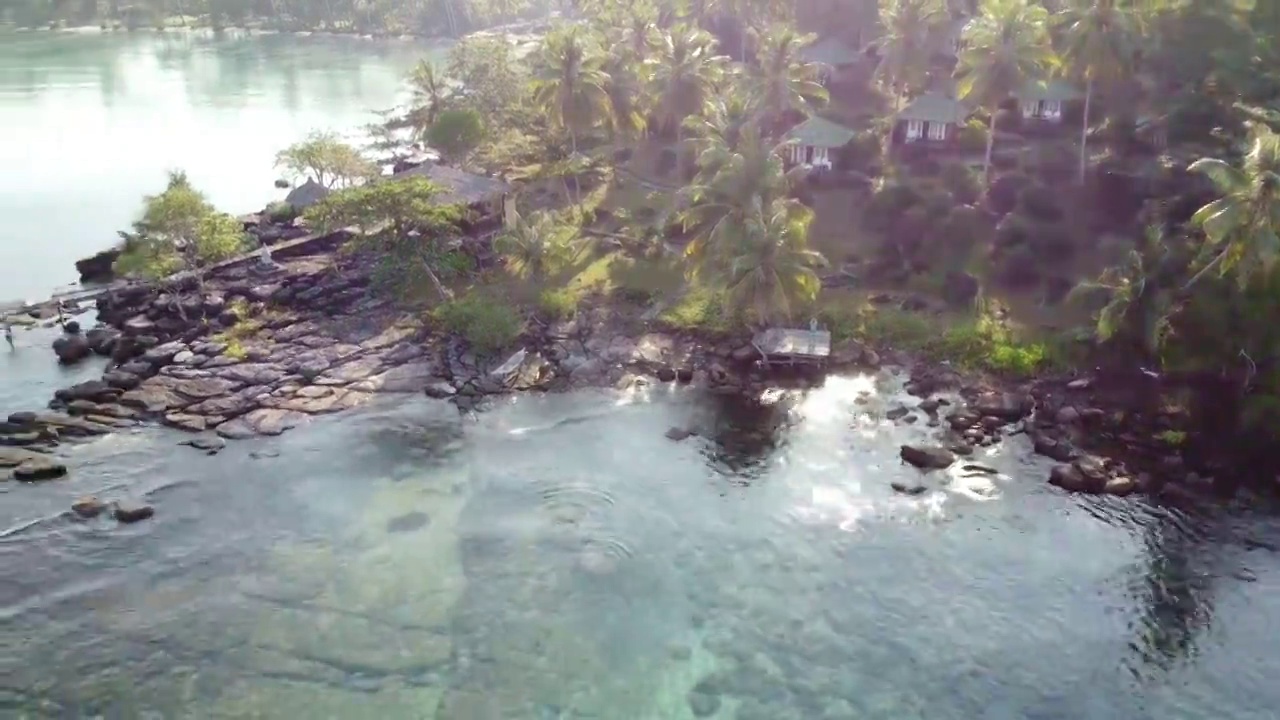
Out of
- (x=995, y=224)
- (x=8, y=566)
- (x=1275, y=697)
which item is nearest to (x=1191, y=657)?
(x=1275, y=697)

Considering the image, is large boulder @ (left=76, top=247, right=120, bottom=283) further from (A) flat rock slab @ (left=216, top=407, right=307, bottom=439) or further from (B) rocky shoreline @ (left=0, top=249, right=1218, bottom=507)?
(A) flat rock slab @ (left=216, top=407, right=307, bottom=439)

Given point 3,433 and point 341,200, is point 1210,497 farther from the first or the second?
point 3,433

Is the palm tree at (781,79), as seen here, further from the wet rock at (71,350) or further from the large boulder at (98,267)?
the large boulder at (98,267)

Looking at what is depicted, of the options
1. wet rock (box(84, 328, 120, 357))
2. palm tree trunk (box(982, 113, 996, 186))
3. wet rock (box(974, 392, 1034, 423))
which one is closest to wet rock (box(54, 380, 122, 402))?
wet rock (box(84, 328, 120, 357))

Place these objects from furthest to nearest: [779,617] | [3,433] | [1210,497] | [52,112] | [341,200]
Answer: [52,112]
[341,200]
[3,433]
[1210,497]
[779,617]

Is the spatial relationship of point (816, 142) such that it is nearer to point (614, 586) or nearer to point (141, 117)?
point (614, 586)

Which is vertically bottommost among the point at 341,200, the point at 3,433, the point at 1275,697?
the point at 1275,697
